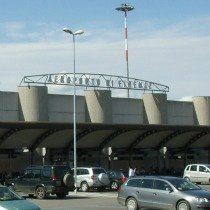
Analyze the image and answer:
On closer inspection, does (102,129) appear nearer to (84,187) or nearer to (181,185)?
(84,187)

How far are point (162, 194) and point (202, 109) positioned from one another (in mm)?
Answer: 33398

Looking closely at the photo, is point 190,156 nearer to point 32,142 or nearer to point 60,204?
point 32,142

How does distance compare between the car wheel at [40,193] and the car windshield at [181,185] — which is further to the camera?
the car wheel at [40,193]

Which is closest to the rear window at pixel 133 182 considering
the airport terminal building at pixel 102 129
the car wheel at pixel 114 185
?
the car wheel at pixel 114 185

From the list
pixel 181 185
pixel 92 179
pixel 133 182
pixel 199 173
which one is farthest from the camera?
pixel 199 173

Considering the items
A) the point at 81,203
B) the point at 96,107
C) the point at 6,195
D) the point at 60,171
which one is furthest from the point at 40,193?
the point at 96,107

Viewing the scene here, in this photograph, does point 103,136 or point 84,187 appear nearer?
point 84,187

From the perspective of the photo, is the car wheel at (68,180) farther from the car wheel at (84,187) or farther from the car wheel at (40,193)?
the car wheel at (84,187)

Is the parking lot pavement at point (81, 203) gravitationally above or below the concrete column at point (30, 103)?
below

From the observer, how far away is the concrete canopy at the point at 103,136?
4853 cm

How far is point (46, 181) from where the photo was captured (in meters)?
34.1

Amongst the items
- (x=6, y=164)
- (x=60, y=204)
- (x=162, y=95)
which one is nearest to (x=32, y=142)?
(x=6, y=164)

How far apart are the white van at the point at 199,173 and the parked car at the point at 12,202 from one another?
30.1m

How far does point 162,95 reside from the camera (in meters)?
54.8
